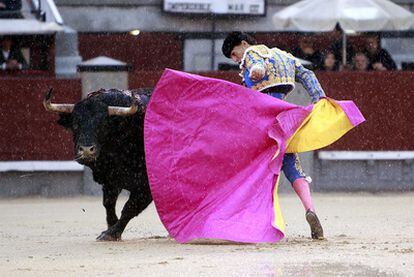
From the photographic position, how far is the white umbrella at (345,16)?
48.1 feet

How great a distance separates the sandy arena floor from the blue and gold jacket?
0.84 metres

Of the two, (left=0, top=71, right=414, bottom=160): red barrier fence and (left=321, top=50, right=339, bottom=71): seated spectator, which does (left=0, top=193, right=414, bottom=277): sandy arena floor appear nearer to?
(left=0, top=71, right=414, bottom=160): red barrier fence

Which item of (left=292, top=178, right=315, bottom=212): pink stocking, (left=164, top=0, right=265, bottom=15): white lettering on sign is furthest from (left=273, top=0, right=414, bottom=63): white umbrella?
(left=292, top=178, right=315, bottom=212): pink stocking

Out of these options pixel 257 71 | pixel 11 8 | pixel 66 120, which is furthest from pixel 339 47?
pixel 257 71

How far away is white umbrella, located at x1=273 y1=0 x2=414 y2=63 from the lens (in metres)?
14.7

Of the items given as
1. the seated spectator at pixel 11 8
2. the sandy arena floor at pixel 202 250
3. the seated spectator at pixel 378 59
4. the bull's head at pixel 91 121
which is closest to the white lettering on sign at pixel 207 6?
the seated spectator at pixel 11 8

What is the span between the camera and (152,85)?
13156 mm

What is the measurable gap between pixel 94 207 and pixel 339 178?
260 centimetres

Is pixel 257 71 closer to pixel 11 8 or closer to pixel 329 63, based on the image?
pixel 329 63

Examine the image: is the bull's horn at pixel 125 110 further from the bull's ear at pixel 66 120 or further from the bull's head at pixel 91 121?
the bull's ear at pixel 66 120

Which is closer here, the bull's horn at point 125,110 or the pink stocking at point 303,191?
the pink stocking at point 303,191

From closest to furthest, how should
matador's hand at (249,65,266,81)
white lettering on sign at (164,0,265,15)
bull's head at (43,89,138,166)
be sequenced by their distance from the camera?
1. matador's hand at (249,65,266,81)
2. bull's head at (43,89,138,166)
3. white lettering on sign at (164,0,265,15)

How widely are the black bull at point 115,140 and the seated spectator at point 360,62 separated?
560cm

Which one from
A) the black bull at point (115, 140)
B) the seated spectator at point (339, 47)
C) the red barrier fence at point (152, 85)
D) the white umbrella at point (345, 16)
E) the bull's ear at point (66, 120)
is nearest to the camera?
the black bull at point (115, 140)
